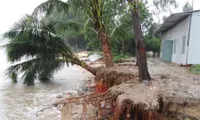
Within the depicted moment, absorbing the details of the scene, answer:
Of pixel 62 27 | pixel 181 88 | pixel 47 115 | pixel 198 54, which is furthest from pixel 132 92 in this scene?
pixel 198 54

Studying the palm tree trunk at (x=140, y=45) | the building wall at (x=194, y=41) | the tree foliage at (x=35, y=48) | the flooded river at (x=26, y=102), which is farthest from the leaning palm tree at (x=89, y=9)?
the building wall at (x=194, y=41)

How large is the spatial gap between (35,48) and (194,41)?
7967 mm

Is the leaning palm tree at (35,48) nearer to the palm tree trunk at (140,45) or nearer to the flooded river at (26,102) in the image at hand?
the flooded river at (26,102)

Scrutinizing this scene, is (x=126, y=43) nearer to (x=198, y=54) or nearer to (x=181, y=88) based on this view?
(x=198, y=54)

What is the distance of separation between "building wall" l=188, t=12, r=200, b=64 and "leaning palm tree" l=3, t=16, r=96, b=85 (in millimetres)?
5233

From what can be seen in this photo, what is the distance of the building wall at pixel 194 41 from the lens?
34.9ft

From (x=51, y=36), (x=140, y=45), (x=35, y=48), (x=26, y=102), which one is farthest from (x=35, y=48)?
(x=140, y=45)

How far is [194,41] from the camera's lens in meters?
10.7

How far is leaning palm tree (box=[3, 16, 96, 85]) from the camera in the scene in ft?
28.8

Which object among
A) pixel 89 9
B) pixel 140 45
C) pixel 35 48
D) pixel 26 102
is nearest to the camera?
pixel 140 45

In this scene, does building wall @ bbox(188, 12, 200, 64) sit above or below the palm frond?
below

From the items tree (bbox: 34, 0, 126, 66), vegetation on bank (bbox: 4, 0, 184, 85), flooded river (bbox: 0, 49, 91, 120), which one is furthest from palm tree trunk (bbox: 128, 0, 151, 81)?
tree (bbox: 34, 0, 126, 66)

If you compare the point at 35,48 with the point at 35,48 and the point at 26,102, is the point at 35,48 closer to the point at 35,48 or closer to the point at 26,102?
the point at 35,48

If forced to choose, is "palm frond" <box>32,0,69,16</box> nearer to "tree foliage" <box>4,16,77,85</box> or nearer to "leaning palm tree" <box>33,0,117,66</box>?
"leaning palm tree" <box>33,0,117,66</box>
